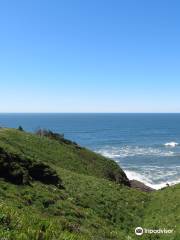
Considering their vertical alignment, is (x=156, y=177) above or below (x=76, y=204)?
below

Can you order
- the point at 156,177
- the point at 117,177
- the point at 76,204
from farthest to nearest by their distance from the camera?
the point at 156,177, the point at 117,177, the point at 76,204

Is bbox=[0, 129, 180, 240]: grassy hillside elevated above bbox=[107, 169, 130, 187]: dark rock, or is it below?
above

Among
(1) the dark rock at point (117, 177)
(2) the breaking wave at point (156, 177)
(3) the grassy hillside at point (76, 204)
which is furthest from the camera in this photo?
(2) the breaking wave at point (156, 177)

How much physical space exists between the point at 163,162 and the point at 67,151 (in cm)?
5117

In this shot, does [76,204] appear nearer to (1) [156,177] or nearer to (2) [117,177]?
(2) [117,177]

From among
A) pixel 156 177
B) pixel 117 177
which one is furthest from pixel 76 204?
pixel 156 177

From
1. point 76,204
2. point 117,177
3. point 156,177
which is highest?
point 76,204

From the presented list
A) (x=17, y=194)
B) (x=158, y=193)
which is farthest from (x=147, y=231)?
(x=158, y=193)

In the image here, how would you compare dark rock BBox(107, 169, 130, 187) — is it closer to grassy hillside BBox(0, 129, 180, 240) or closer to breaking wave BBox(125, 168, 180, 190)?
breaking wave BBox(125, 168, 180, 190)

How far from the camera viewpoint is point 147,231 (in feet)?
88.0

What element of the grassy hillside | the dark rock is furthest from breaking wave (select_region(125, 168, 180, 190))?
the grassy hillside

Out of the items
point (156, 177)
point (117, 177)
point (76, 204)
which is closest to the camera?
point (76, 204)

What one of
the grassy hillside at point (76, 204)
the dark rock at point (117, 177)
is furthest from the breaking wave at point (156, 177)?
the grassy hillside at point (76, 204)

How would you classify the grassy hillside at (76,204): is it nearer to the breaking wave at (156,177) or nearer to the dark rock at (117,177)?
the dark rock at (117,177)
